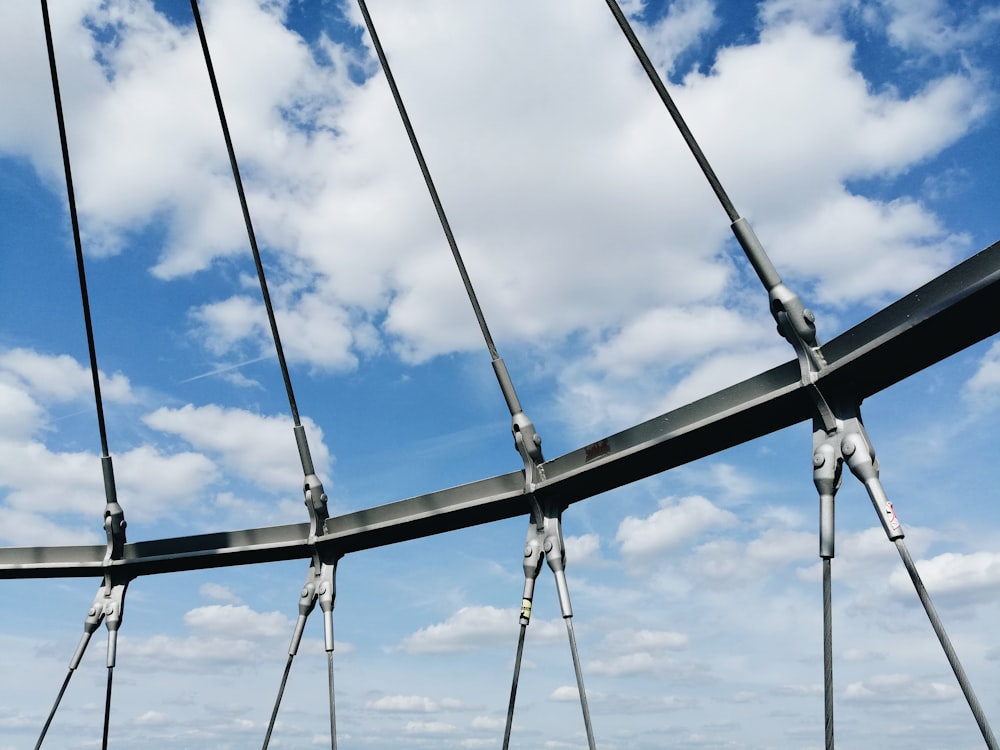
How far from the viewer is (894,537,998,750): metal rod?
5.21 m

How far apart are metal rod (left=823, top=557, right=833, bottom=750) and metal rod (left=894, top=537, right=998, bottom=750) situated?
21.8 inches

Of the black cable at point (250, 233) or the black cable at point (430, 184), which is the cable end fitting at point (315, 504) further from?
the black cable at point (430, 184)

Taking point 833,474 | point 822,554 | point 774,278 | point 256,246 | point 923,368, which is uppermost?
point 256,246

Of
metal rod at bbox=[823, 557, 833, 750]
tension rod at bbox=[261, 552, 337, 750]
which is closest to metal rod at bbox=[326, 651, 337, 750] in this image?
tension rod at bbox=[261, 552, 337, 750]

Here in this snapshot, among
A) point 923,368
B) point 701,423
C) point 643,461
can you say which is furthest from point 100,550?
point 923,368

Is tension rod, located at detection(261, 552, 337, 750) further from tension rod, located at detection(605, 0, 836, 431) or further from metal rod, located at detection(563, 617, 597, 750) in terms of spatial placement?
tension rod, located at detection(605, 0, 836, 431)

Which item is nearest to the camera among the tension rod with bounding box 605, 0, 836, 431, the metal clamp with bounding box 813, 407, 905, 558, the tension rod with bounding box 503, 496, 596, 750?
the metal clamp with bounding box 813, 407, 905, 558

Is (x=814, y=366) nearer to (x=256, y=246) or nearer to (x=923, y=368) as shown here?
(x=923, y=368)

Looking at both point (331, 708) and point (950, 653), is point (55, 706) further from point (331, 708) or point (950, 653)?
point (950, 653)

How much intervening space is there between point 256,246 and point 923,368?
23.3ft

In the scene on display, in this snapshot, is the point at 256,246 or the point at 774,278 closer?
the point at 774,278

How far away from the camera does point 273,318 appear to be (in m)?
10.0

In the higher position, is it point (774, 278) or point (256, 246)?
point (256, 246)

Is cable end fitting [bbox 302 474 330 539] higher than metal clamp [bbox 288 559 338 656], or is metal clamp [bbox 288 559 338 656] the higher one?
cable end fitting [bbox 302 474 330 539]
